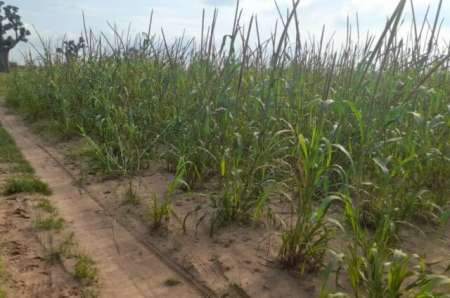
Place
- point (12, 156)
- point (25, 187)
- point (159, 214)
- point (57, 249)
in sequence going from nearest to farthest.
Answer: point (57, 249)
point (159, 214)
point (25, 187)
point (12, 156)

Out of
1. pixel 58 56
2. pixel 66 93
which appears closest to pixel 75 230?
pixel 66 93

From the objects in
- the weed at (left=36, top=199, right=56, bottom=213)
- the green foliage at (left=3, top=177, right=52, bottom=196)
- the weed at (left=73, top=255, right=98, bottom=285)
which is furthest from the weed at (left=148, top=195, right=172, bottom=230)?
the green foliage at (left=3, top=177, right=52, bottom=196)

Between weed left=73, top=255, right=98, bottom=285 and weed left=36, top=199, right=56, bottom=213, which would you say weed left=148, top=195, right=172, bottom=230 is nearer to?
weed left=73, top=255, right=98, bottom=285

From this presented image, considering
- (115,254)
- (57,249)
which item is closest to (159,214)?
(115,254)

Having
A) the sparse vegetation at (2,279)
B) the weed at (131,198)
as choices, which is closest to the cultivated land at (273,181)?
the weed at (131,198)

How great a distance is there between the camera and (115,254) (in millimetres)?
2525

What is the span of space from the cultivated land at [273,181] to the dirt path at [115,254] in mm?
11

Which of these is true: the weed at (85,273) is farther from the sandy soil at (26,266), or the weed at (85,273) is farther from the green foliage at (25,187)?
the green foliage at (25,187)

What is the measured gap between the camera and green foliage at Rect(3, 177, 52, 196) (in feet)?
11.3

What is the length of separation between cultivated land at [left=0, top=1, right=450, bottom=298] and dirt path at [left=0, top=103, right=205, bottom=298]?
1 cm

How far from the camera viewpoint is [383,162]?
214 centimetres

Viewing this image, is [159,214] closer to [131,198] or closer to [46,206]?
[131,198]

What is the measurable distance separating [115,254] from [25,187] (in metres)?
1.34

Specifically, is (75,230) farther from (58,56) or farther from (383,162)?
(58,56)
